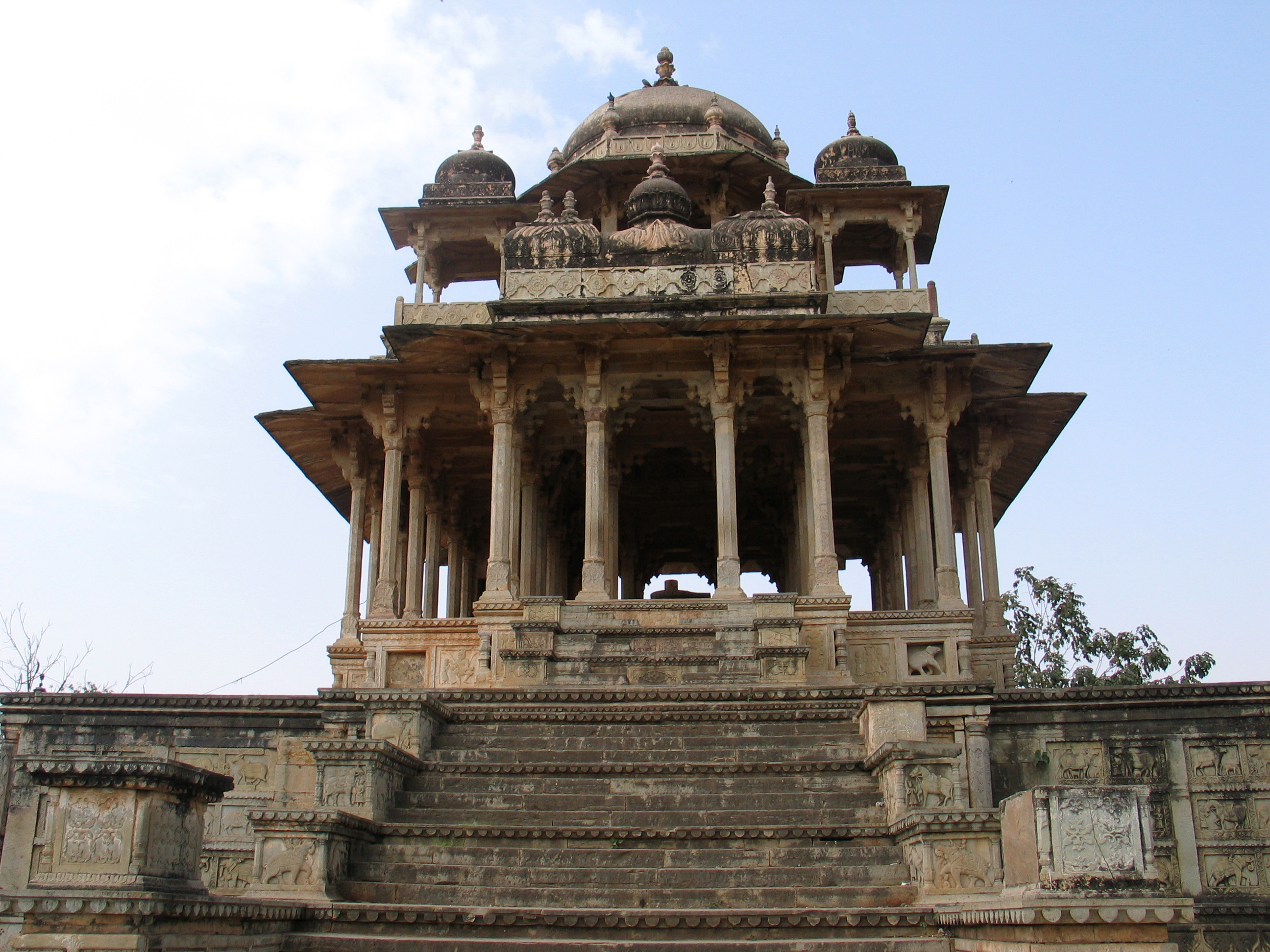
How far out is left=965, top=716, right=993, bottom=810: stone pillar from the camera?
12.9 m

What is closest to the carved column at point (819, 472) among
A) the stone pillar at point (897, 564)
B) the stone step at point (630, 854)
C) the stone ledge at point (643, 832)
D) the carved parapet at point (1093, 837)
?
the stone pillar at point (897, 564)

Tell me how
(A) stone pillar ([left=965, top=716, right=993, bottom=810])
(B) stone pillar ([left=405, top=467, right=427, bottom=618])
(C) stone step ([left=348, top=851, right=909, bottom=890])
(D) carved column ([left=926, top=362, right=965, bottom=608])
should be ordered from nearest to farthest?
(C) stone step ([left=348, top=851, right=909, bottom=890]), (A) stone pillar ([left=965, top=716, right=993, bottom=810]), (D) carved column ([left=926, top=362, right=965, bottom=608]), (B) stone pillar ([left=405, top=467, right=427, bottom=618])

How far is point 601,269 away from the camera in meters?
19.9

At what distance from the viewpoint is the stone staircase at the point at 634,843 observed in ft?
30.3

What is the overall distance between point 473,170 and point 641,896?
61.5 feet

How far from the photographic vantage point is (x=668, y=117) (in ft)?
87.3

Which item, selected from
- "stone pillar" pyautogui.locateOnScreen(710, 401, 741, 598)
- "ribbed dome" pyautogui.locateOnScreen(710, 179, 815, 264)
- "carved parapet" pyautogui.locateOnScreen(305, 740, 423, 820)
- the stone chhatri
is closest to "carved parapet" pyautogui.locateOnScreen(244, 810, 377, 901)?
the stone chhatri

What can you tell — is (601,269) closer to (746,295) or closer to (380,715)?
(746,295)

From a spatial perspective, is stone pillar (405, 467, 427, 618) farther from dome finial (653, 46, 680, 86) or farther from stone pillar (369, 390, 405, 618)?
dome finial (653, 46, 680, 86)

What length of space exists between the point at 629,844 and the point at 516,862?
1053mm

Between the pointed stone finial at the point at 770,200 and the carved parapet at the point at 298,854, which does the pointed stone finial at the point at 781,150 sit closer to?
the pointed stone finial at the point at 770,200

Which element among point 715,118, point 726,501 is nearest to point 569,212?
point 715,118

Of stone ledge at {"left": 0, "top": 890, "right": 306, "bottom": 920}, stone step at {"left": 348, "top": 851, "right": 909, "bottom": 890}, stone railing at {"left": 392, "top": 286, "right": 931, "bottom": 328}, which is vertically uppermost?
stone railing at {"left": 392, "top": 286, "right": 931, "bottom": 328}

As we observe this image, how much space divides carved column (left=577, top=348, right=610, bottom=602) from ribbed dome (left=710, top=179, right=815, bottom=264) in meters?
2.95
